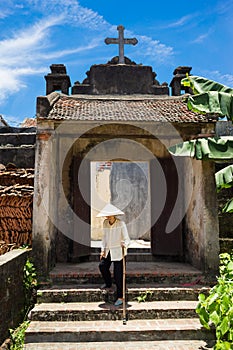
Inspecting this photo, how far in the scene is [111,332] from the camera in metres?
4.79

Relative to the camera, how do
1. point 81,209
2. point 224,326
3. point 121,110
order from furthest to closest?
point 81,209 < point 121,110 < point 224,326

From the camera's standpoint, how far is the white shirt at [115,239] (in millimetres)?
5488

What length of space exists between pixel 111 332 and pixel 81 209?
357 centimetres

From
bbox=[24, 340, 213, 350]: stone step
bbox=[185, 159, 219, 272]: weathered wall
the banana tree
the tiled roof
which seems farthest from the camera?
the tiled roof

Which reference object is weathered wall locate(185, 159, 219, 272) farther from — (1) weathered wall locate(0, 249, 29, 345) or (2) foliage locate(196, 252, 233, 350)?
(1) weathered wall locate(0, 249, 29, 345)

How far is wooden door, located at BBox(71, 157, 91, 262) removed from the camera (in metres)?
7.82

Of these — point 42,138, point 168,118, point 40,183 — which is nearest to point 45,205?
point 40,183

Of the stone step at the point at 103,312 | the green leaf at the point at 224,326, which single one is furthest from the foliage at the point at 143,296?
the green leaf at the point at 224,326

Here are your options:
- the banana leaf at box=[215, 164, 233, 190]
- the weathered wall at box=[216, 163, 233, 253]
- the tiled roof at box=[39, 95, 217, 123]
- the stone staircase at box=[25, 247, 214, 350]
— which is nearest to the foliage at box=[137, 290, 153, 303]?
the stone staircase at box=[25, 247, 214, 350]

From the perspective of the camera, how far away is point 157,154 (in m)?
8.34

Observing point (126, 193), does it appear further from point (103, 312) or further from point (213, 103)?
point (103, 312)

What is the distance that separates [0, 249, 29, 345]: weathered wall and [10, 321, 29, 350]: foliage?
9 centimetres

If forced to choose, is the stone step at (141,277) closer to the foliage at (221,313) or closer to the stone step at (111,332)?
the stone step at (111,332)

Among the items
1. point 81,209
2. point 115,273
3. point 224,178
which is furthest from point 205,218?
point 81,209
